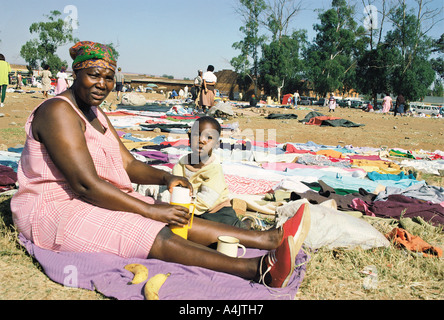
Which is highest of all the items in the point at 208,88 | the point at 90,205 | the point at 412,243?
the point at 208,88

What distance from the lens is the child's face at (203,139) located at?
2992mm

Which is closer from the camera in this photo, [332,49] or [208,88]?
[208,88]

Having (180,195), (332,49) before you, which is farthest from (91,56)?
(332,49)

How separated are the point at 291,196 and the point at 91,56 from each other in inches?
88.7

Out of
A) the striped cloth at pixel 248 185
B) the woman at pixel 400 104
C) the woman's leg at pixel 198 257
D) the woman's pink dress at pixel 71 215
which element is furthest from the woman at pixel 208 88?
the woman at pixel 400 104

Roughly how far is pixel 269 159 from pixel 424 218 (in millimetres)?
2838

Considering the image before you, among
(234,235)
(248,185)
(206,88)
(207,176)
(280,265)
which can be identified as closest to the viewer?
(280,265)

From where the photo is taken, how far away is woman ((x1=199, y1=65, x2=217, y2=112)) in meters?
11.5

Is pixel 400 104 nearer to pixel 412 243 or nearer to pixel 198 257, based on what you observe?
pixel 412 243

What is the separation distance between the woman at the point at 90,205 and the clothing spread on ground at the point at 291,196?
0.27 feet

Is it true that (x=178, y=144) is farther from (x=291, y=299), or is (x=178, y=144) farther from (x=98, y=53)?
(x=291, y=299)

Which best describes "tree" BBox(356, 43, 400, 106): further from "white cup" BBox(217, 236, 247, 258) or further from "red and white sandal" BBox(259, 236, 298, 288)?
"red and white sandal" BBox(259, 236, 298, 288)

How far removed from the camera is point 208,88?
1206 cm
